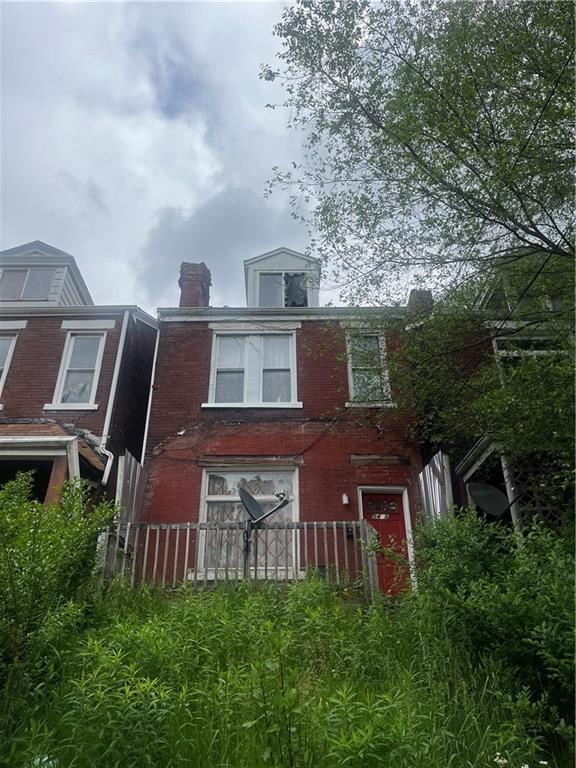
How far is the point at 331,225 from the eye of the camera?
891 centimetres

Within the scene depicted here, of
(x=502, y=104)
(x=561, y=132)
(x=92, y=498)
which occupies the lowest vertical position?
(x=92, y=498)

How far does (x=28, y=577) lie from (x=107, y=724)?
133cm


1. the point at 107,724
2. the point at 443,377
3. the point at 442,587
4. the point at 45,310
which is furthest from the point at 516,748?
the point at 45,310

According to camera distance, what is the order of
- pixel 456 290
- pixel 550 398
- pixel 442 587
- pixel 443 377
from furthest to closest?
1. pixel 443 377
2. pixel 456 290
3. pixel 550 398
4. pixel 442 587

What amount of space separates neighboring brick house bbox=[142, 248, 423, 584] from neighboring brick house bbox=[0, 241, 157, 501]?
3.02 feet

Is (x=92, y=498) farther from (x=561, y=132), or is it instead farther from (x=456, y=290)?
(x=561, y=132)

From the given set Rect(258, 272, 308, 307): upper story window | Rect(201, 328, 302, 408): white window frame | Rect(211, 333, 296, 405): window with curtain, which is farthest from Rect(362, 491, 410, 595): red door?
Rect(258, 272, 308, 307): upper story window

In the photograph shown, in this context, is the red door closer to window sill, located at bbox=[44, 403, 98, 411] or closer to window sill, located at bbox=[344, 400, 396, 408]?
window sill, located at bbox=[344, 400, 396, 408]

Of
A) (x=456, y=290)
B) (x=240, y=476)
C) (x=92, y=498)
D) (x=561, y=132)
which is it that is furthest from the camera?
(x=240, y=476)

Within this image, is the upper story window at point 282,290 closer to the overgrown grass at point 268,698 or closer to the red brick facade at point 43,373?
the red brick facade at point 43,373

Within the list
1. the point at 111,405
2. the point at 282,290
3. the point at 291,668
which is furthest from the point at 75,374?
the point at 291,668

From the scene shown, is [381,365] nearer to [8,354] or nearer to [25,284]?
[8,354]

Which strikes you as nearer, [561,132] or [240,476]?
[561,132]

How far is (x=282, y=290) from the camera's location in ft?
46.7
